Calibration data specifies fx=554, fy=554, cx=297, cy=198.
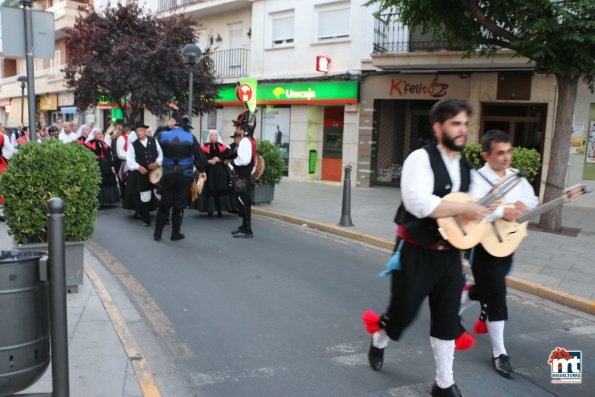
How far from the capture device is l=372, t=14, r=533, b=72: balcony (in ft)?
45.4

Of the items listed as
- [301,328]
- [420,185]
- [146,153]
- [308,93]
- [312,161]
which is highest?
[308,93]

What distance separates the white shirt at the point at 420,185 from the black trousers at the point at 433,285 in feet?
1.12

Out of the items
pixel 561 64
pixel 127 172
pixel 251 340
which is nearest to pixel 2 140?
pixel 127 172

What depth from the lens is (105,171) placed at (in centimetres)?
1167

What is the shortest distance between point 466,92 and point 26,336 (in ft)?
47.7

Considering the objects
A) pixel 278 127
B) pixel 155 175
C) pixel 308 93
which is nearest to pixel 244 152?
pixel 155 175

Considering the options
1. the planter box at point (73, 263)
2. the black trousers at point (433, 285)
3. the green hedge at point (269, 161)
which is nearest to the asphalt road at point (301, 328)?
the black trousers at point (433, 285)

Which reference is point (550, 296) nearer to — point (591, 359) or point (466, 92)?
point (591, 359)

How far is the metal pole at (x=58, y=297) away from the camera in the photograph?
2588 millimetres

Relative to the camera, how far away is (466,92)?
1534cm

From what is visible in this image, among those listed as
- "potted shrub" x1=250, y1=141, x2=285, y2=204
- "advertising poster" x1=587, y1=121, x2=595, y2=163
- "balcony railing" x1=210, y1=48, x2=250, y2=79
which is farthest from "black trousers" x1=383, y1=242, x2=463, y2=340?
"balcony railing" x1=210, y1=48, x2=250, y2=79

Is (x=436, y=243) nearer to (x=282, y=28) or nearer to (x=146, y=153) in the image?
(x=146, y=153)

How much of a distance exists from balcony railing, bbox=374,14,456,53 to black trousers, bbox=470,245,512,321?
12.2 m

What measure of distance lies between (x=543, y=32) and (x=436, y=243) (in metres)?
6.88
